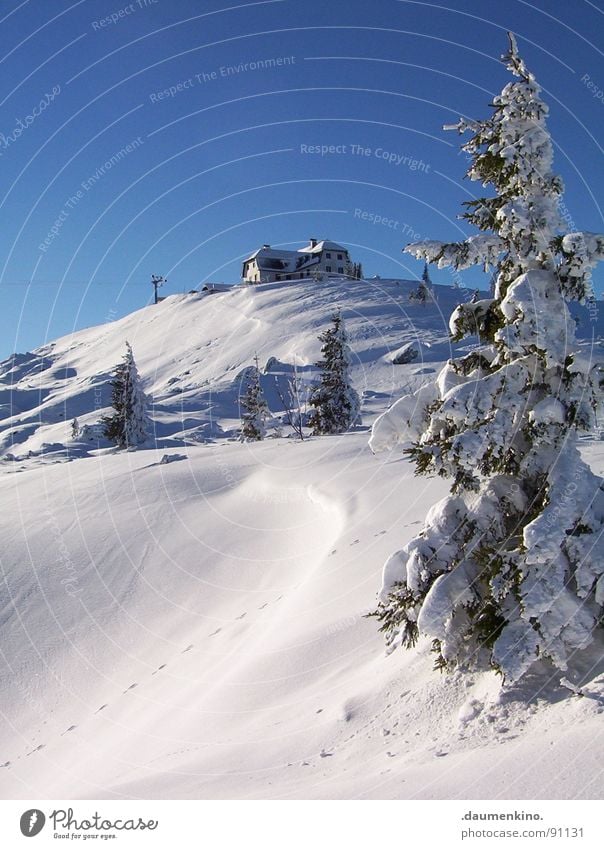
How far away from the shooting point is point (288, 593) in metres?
14.8

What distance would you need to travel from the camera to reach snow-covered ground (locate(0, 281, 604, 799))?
619 cm

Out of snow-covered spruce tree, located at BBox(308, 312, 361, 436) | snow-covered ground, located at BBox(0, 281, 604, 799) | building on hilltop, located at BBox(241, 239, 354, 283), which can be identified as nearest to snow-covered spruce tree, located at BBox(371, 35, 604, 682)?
snow-covered ground, located at BBox(0, 281, 604, 799)

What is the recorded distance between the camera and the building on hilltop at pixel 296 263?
436 ft

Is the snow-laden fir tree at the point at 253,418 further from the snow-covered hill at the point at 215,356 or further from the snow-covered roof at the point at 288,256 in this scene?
the snow-covered roof at the point at 288,256

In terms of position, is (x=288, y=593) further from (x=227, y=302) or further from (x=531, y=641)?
(x=227, y=302)

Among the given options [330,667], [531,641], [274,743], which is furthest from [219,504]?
[531,641]

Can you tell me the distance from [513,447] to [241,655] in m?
7.42

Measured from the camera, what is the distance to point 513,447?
7.24 m

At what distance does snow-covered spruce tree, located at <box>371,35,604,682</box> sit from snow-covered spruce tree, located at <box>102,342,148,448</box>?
4898 cm

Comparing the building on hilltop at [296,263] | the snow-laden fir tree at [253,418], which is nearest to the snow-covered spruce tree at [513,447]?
the snow-laden fir tree at [253,418]

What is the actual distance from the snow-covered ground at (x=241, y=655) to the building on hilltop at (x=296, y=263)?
10819 cm

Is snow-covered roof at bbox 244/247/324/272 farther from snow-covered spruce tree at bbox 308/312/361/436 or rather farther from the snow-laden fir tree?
snow-covered spruce tree at bbox 308/312/361/436

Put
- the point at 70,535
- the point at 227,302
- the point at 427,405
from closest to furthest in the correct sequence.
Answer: the point at 427,405, the point at 70,535, the point at 227,302

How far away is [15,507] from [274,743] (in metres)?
19.4
